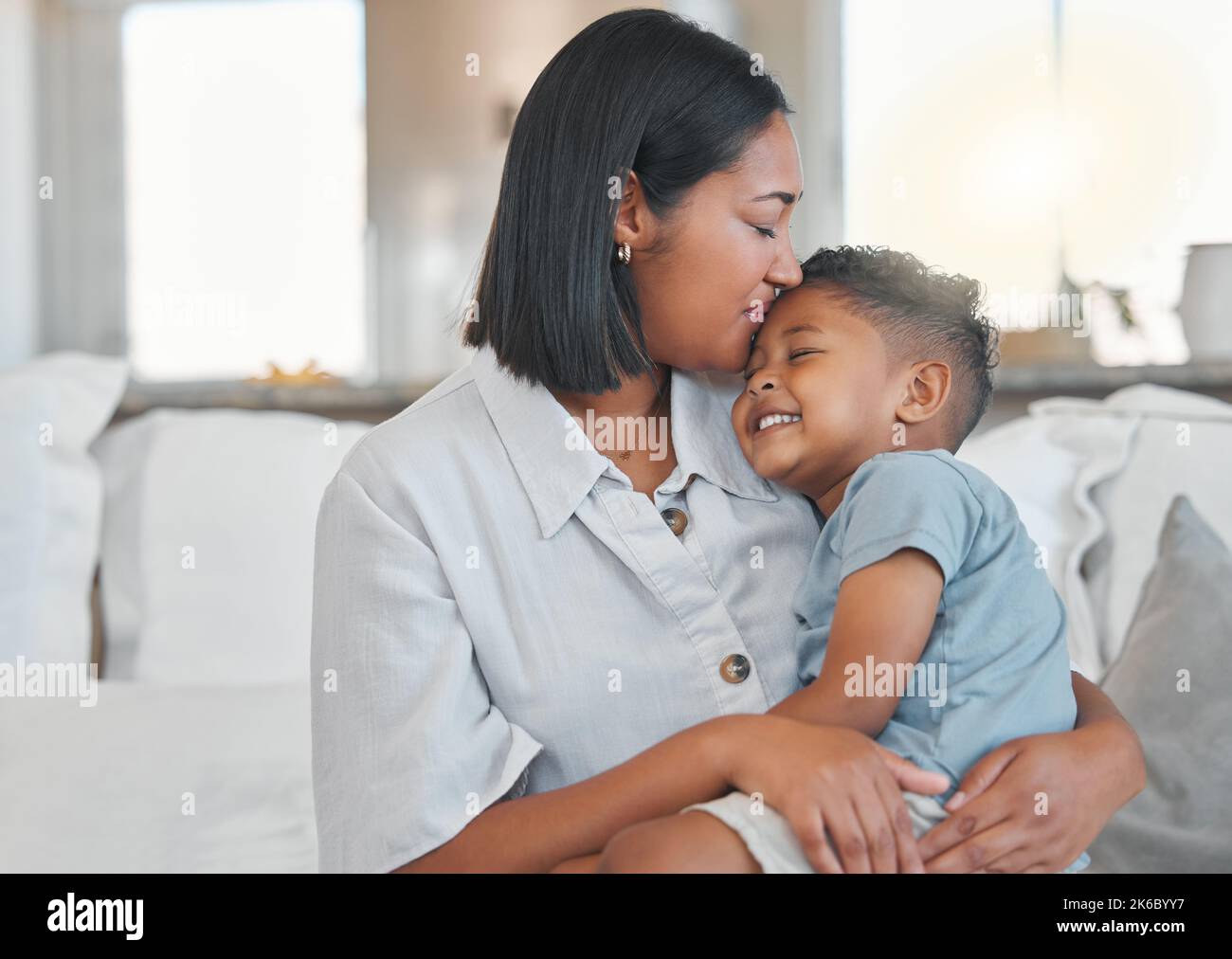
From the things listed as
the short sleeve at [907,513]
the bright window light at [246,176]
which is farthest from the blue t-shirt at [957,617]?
the bright window light at [246,176]

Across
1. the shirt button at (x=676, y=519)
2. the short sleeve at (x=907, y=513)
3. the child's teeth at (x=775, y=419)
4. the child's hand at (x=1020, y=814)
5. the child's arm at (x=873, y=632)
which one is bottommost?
the child's hand at (x=1020, y=814)

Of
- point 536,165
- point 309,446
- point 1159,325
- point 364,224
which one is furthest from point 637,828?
point 364,224

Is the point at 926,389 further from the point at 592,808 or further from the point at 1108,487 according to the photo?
the point at 1108,487

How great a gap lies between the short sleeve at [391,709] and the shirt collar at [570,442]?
0.12 metres

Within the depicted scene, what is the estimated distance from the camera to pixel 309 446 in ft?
6.42

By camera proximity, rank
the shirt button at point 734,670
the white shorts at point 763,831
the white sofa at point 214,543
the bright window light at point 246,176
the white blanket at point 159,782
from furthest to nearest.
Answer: the bright window light at point 246,176
the white sofa at point 214,543
the white blanket at point 159,782
the shirt button at point 734,670
the white shorts at point 763,831

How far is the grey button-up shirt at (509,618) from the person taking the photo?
3.23 ft

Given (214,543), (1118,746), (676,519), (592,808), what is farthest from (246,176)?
(1118,746)

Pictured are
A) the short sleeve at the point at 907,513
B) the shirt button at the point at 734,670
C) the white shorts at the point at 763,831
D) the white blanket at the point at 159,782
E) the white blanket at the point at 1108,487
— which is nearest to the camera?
the white shorts at the point at 763,831

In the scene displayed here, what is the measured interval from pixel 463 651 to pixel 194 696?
82 centimetres

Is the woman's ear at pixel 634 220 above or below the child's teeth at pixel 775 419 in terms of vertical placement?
above

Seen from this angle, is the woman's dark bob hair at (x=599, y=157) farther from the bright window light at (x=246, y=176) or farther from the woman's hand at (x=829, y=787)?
the bright window light at (x=246, y=176)

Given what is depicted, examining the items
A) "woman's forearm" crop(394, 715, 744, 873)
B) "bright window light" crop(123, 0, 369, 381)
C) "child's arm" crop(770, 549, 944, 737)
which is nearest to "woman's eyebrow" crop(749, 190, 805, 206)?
"child's arm" crop(770, 549, 944, 737)

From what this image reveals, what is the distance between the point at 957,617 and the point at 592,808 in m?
0.33
